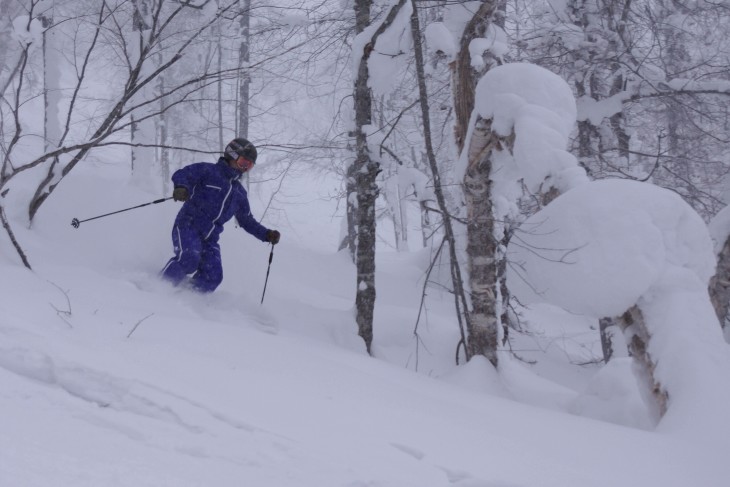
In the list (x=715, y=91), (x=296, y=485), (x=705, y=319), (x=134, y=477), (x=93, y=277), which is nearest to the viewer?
(x=134, y=477)

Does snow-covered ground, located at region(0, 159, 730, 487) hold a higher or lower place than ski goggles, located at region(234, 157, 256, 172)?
lower

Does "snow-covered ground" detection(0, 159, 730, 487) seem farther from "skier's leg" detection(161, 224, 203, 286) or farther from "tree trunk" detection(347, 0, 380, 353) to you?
"tree trunk" detection(347, 0, 380, 353)

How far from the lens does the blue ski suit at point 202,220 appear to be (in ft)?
19.0

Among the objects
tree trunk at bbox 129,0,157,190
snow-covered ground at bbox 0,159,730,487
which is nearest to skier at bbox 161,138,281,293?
snow-covered ground at bbox 0,159,730,487

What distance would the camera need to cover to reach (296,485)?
6.35 feet

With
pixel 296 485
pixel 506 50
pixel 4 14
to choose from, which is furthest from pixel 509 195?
pixel 4 14

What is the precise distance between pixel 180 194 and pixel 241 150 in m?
0.78

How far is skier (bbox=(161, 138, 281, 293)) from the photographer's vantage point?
19.0ft

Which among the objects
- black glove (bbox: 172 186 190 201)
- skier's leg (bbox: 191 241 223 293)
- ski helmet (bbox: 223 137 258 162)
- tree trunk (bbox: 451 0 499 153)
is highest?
tree trunk (bbox: 451 0 499 153)

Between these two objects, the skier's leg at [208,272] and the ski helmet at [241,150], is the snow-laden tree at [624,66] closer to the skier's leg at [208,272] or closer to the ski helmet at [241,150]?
the ski helmet at [241,150]

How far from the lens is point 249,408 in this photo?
8.55 ft

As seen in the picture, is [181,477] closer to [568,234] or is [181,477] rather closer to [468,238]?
[568,234]

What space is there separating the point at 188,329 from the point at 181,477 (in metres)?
2.20

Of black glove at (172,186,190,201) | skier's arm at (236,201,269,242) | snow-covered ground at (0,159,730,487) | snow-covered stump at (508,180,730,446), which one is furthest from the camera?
skier's arm at (236,201,269,242)
